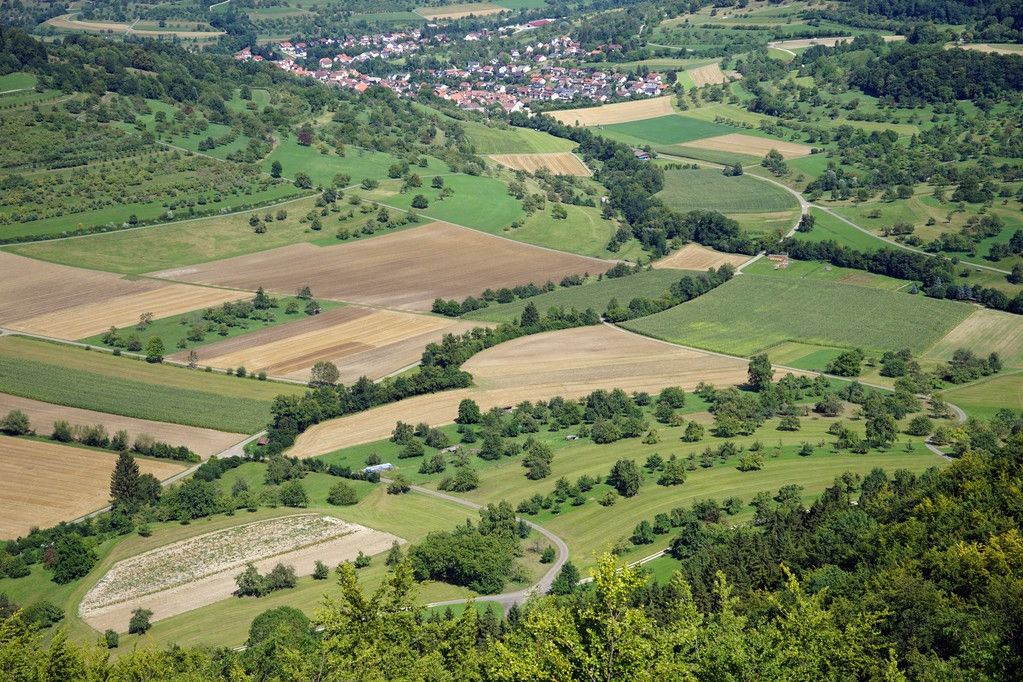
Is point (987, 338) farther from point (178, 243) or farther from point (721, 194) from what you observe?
point (178, 243)

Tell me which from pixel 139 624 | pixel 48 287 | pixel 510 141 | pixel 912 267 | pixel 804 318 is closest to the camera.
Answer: pixel 139 624

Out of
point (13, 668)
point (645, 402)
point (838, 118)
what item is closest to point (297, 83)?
point (838, 118)

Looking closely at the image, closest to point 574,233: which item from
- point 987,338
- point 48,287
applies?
point 987,338

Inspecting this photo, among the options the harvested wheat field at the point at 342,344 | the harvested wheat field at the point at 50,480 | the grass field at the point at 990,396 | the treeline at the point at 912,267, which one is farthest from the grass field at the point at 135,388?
the treeline at the point at 912,267

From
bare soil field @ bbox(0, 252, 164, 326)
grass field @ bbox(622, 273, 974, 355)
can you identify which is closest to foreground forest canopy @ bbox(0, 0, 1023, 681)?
bare soil field @ bbox(0, 252, 164, 326)

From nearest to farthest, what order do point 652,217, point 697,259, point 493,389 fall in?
1. point 493,389
2. point 697,259
3. point 652,217

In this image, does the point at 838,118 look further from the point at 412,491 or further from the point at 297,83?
the point at 412,491

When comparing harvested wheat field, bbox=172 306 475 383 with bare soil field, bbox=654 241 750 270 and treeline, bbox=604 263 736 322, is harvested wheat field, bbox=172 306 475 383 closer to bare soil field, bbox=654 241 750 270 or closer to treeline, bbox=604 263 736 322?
treeline, bbox=604 263 736 322

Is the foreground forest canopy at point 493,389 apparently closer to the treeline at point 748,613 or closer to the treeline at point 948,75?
the treeline at point 748,613
